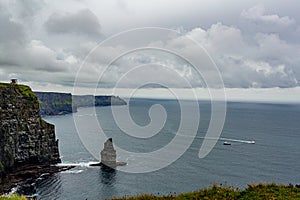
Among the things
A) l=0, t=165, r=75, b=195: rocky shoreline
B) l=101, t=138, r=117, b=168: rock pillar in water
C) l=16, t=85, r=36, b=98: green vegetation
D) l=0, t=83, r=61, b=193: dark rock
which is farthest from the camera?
l=101, t=138, r=117, b=168: rock pillar in water

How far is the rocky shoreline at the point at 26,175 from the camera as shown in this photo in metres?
84.9

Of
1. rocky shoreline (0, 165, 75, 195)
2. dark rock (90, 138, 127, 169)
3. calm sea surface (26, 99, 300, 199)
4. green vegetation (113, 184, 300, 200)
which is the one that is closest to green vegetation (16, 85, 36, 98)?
rocky shoreline (0, 165, 75, 195)

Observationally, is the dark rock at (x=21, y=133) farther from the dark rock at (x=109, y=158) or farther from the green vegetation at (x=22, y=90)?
the dark rock at (x=109, y=158)

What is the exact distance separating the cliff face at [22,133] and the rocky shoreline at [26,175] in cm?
260

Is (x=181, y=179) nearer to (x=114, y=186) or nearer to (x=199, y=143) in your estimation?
(x=114, y=186)

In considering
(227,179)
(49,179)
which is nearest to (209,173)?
(227,179)

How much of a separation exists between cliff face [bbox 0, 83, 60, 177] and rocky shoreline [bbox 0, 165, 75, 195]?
260 cm

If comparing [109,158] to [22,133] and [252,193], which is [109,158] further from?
[252,193]

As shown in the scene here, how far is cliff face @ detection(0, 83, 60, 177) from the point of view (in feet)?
318

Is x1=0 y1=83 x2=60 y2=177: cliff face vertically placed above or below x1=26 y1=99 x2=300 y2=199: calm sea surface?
above

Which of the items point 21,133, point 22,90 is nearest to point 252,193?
point 21,133

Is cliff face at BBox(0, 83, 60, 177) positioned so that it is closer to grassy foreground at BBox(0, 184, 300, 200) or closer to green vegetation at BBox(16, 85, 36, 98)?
→ green vegetation at BBox(16, 85, 36, 98)

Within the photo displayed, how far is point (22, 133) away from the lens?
106812 mm

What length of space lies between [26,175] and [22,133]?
58.4ft
